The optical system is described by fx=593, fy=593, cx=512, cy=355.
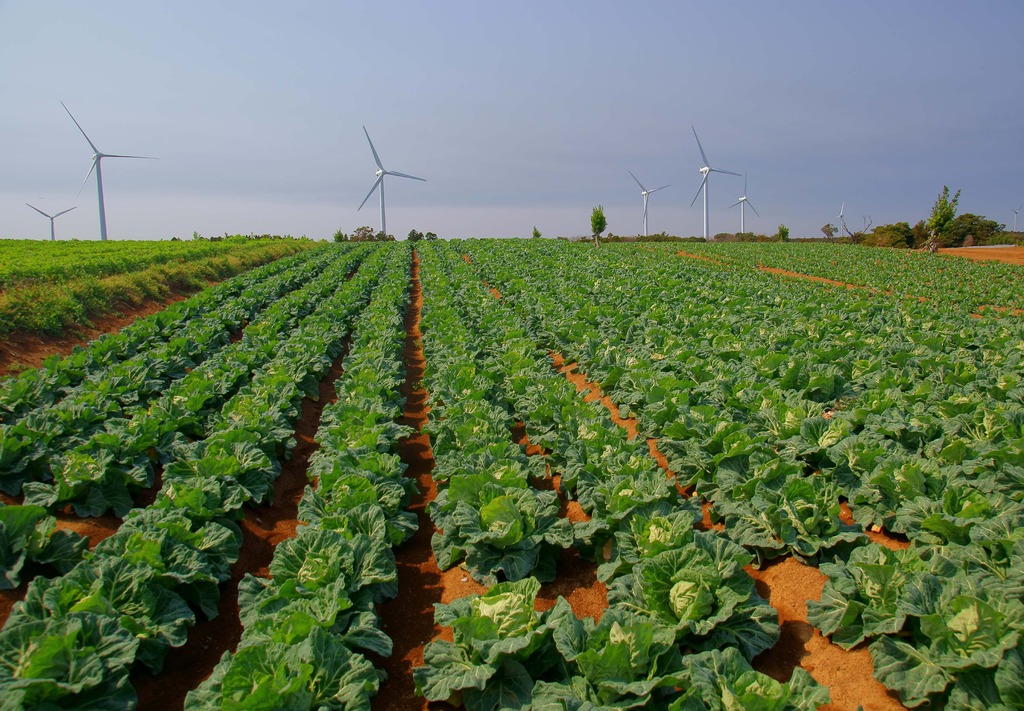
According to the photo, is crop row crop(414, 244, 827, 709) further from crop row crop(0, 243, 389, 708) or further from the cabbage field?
crop row crop(0, 243, 389, 708)

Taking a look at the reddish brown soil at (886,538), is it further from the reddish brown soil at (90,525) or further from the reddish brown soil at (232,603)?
the reddish brown soil at (90,525)

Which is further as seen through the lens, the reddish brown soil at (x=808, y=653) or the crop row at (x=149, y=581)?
the reddish brown soil at (x=808, y=653)

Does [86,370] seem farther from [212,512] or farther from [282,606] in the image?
[282,606]

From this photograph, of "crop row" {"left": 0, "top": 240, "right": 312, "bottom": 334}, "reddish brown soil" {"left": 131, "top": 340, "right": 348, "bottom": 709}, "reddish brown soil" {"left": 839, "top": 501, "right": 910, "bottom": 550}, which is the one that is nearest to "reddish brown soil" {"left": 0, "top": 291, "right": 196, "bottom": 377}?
"crop row" {"left": 0, "top": 240, "right": 312, "bottom": 334}

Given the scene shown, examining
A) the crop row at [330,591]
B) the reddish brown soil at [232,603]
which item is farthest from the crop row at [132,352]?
the crop row at [330,591]

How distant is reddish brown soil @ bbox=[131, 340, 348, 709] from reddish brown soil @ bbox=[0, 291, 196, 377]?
6812 mm

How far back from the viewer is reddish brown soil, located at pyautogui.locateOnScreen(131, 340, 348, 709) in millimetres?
4219

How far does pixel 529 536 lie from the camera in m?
5.11

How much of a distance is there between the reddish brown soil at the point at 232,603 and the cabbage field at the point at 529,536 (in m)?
0.03

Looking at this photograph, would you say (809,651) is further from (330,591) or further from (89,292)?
(89,292)

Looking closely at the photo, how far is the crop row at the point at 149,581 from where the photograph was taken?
11.3 ft

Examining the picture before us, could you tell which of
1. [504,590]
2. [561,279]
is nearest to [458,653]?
[504,590]

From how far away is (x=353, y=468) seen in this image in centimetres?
611

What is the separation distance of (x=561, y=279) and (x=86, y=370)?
15.3m
